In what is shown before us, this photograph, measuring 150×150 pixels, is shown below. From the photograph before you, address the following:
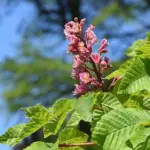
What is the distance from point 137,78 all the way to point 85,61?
0.44 feet

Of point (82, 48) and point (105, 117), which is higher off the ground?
point (82, 48)

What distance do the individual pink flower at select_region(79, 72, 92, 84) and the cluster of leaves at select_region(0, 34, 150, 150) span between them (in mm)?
55

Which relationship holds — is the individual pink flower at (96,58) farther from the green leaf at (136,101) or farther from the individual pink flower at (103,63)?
the green leaf at (136,101)

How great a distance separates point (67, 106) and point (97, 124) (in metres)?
0.10

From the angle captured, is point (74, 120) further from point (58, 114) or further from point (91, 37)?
point (91, 37)

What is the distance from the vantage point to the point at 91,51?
89 centimetres

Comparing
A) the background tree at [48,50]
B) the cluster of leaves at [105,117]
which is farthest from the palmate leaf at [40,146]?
the background tree at [48,50]

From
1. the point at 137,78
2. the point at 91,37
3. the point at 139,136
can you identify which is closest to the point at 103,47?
the point at 91,37

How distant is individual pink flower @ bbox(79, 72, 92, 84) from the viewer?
0.84 m

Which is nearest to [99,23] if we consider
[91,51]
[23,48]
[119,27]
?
[119,27]

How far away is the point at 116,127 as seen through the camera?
27.8 inches

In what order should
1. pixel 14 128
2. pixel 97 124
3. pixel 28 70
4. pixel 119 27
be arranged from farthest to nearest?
pixel 119 27, pixel 28 70, pixel 14 128, pixel 97 124

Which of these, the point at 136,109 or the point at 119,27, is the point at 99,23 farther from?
the point at 136,109

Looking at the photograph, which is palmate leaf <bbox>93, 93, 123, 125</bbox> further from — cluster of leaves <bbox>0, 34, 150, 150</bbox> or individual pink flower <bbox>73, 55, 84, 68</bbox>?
individual pink flower <bbox>73, 55, 84, 68</bbox>
